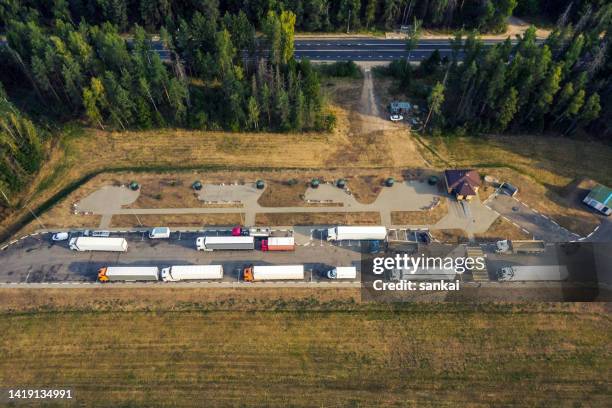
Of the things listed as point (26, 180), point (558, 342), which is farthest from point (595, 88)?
point (26, 180)

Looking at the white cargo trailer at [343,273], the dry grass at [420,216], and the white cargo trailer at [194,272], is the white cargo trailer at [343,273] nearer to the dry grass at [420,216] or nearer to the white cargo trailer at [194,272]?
the dry grass at [420,216]

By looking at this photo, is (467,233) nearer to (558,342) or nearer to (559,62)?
(558,342)

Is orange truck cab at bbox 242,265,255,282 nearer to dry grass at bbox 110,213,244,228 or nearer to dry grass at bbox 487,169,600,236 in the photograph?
dry grass at bbox 110,213,244,228

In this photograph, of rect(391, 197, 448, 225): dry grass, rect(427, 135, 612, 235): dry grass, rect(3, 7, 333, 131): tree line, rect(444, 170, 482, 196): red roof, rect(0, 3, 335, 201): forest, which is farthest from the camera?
rect(3, 7, 333, 131): tree line

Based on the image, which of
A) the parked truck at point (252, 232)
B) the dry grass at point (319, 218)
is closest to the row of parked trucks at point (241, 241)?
the parked truck at point (252, 232)

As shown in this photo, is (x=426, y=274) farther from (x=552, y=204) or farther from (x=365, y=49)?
(x=365, y=49)

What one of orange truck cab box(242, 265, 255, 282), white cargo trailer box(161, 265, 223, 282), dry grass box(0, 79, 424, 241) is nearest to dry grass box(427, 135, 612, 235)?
dry grass box(0, 79, 424, 241)

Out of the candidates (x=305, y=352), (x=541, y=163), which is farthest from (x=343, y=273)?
(x=541, y=163)
